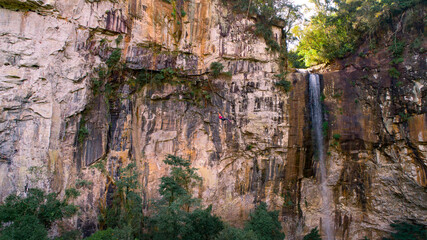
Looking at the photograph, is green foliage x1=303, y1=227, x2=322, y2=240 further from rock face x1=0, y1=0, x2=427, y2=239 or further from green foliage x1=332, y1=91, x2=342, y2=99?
green foliage x1=332, y1=91, x2=342, y2=99

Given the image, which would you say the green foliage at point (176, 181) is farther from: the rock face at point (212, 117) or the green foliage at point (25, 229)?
the green foliage at point (25, 229)

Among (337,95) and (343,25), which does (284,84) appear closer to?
(337,95)

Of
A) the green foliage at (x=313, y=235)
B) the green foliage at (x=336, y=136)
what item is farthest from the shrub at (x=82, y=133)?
the green foliage at (x=336, y=136)

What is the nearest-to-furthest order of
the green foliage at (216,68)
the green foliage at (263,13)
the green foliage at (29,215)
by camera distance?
the green foliage at (29,215) < the green foliage at (216,68) < the green foliage at (263,13)

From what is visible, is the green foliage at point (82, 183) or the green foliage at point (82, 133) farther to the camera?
the green foliage at point (82, 133)

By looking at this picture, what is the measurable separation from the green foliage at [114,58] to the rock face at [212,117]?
11.7 inches

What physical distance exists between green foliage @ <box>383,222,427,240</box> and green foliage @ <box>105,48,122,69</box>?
56.7ft

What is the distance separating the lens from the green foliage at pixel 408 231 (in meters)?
14.3

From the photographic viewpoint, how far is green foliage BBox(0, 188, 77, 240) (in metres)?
8.36

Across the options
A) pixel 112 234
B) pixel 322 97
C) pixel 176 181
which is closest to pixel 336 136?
pixel 322 97

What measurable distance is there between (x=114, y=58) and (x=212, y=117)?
238 inches

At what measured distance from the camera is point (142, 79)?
1416 cm

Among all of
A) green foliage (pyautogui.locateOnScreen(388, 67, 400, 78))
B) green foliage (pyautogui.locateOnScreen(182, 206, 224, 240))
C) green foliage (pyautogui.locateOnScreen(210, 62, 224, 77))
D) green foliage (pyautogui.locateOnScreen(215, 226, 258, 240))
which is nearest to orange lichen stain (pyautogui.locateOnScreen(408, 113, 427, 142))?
green foliage (pyautogui.locateOnScreen(388, 67, 400, 78))

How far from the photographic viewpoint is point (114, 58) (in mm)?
12992
